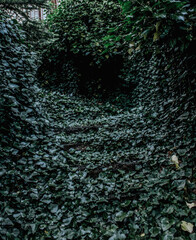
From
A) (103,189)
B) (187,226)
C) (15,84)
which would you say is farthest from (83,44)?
(187,226)

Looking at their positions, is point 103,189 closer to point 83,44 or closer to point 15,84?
point 15,84

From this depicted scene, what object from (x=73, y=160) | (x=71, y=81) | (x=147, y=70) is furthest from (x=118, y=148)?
(x=71, y=81)

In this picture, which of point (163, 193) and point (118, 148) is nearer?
point (163, 193)

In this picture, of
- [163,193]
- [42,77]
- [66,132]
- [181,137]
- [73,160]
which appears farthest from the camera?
[42,77]

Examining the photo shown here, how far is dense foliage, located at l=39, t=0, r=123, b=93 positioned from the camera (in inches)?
278

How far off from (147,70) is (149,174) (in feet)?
13.4

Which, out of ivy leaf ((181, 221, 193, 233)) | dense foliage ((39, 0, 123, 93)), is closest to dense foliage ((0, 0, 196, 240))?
ivy leaf ((181, 221, 193, 233))

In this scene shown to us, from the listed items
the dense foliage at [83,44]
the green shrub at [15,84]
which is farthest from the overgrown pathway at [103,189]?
the dense foliage at [83,44]

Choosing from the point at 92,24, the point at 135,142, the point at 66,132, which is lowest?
the point at 66,132

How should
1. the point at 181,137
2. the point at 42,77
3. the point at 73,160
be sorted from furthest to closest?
1. the point at 42,77
2. the point at 73,160
3. the point at 181,137

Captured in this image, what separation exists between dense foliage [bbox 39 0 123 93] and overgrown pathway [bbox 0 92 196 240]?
4152 mm

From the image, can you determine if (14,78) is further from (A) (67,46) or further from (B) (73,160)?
(A) (67,46)

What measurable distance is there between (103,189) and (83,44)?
6044mm

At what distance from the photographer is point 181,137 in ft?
8.54
